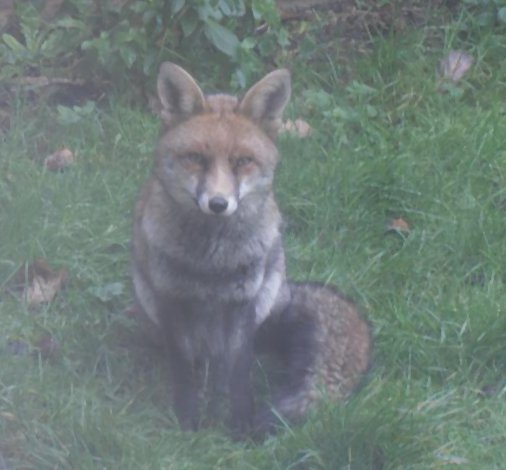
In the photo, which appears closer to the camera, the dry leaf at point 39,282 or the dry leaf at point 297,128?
the dry leaf at point 39,282

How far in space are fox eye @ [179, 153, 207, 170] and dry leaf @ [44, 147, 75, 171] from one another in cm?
184

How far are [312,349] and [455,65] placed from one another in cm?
262

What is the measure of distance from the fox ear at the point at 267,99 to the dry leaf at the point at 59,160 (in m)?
1.81

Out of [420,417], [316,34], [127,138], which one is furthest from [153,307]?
[316,34]

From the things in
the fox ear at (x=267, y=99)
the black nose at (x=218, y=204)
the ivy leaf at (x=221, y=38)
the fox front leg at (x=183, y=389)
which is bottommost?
the fox front leg at (x=183, y=389)

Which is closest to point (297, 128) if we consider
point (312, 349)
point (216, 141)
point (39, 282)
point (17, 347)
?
point (39, 282)

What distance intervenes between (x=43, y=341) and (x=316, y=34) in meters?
2.83

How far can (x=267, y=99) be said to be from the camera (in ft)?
17.1

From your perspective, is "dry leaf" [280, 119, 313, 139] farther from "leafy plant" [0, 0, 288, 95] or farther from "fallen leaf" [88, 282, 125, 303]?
"fallen leaf" [88, 282, 125, 303]

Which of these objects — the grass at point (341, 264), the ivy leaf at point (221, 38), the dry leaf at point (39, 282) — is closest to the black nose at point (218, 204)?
the grass at point (341, 264)

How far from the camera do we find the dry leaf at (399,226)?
21.1ft

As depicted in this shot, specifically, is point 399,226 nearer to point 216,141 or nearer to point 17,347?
point 216,141

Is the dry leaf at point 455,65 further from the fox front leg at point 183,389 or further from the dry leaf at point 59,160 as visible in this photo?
the fox front leg at point 183,389

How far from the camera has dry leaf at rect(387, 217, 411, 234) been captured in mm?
A: 6418
